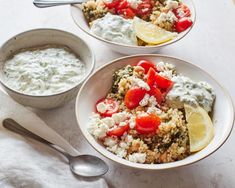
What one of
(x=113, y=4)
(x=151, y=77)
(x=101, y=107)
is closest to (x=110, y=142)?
(x=101, y=107)

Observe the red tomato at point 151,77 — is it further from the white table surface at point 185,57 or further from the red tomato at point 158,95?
the white table surface at point 185,57

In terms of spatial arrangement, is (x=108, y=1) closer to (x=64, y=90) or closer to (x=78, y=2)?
(x=78, y=2)

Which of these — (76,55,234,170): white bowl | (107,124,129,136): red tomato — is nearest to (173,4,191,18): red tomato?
(76,55,234,170): white bowl

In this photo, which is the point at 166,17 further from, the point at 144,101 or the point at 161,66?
the point at 144,101

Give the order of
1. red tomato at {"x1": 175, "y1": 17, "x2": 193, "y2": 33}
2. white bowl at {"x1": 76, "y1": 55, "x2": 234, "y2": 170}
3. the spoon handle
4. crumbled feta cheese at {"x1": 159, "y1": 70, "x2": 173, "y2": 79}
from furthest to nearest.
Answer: red tomato at {"x1": 175, "y1": 17, "x2": 193, "y2": 33} → crumbled feta cheese at {"x1": 159, "y1": 70, "x2": 173, "y2": 79} → the spoon handle → white bowl at {"x1": 76, "y1": 55, "x2": 234, "y2": 170}

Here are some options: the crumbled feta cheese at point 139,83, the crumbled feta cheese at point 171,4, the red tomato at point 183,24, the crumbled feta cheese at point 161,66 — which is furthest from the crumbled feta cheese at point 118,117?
the crumbled feta cheese at point 171,4

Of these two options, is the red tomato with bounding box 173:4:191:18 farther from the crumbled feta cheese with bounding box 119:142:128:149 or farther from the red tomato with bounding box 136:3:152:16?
the crumbled feta cheese with bounding box 119:142:128:149
